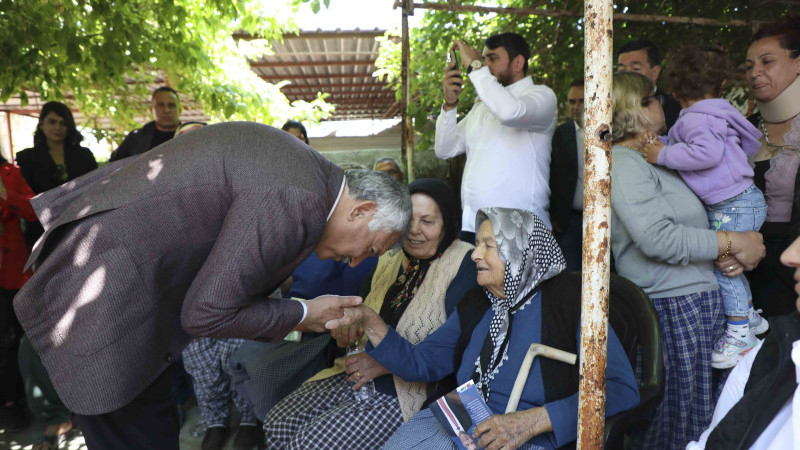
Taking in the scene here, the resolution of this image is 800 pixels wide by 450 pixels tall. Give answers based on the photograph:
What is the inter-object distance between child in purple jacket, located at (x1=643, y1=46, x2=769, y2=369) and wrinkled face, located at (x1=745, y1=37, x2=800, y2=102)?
1.11ft

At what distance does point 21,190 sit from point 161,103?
1.21 meters

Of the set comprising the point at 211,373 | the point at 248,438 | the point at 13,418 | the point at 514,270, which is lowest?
the point at 13,418

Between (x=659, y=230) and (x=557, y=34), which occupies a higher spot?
(x=557, y=34)

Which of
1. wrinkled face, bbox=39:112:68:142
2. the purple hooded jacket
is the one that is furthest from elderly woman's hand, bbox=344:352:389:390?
wrinkled face, bbox=39:112:68:142

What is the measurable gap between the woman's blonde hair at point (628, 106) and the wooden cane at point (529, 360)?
3.48 feet

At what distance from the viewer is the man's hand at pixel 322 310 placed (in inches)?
80.9

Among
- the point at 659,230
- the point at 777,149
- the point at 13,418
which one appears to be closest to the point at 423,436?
the point at 659,230

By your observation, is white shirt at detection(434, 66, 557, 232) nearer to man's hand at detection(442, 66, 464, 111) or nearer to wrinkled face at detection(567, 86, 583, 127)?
man's hand at detection(442, 66, 464, 111)

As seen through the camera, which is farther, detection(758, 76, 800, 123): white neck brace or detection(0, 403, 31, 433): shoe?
detection(0, 403, 31, 433): shoe

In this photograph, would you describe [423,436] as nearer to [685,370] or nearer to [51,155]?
[685,370]

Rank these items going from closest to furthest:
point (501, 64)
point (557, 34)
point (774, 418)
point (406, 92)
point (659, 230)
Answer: point (774, 418) < point (659, 230) < point (501, 64) < point (406, 92) < point (557, 34)

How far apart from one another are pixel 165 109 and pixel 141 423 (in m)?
3.40

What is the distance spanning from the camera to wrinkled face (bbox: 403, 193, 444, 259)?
2.88m

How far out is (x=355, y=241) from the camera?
2033mm
